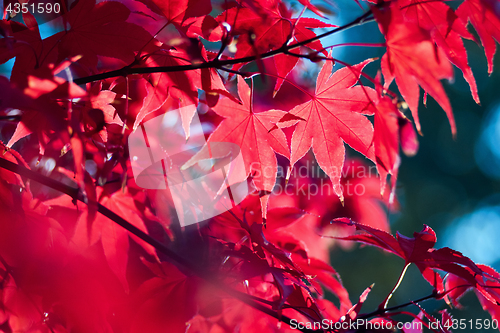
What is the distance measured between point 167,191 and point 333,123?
385 millimetres

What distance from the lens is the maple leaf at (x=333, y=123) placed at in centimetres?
58

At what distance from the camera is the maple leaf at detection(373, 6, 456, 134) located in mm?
376

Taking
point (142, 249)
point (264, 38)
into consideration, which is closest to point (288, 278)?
point (142, 249)

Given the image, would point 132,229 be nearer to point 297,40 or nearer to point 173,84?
point 173,84

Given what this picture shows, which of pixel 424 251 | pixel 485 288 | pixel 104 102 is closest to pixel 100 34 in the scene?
pixel 104 102

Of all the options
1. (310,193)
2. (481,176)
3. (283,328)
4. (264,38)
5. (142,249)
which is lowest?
(481,176)

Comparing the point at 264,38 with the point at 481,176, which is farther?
the point at 481,176

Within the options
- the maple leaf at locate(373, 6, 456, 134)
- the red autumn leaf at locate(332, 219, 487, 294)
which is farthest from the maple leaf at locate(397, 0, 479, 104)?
the red autumn leaf at locate(332, 219, 487, 294)

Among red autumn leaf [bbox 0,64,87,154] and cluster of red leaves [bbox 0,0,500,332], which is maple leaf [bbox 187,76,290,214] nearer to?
cluster of red leaves [bbox 0,0,500,332]

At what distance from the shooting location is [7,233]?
579mm

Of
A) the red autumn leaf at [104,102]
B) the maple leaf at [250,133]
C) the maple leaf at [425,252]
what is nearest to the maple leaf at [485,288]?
the maple leaf at [425,252]

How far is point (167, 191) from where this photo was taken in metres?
0.72

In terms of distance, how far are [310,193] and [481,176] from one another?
6914 millimetres

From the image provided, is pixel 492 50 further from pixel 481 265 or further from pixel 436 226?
pixel 436 226
